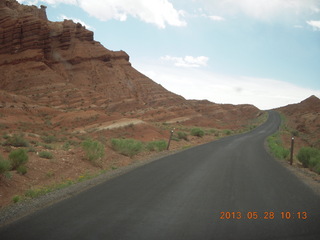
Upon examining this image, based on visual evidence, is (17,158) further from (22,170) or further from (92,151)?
(92,151)

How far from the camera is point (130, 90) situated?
242 ft

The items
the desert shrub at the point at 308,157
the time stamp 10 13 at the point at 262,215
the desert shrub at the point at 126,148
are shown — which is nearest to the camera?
the time stamp 10 13 at the point at 262,215

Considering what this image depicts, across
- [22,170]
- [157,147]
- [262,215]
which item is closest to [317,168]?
[157,147]

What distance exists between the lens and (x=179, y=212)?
6246 millimetres

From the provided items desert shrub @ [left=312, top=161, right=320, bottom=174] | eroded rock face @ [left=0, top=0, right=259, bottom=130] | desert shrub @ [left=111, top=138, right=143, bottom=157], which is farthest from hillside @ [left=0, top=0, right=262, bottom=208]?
desert shrub @ [left=312, top=161, right=320, bottom=174]

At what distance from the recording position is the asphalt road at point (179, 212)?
5066 mm

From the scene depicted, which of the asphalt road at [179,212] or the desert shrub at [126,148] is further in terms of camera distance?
the desert shrub at [126,148]

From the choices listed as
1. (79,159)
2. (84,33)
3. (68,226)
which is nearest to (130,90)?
(84,33)

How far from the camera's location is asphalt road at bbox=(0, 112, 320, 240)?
5066 millimetres

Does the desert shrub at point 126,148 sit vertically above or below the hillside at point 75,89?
below

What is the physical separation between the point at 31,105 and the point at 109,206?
47.0 meters
